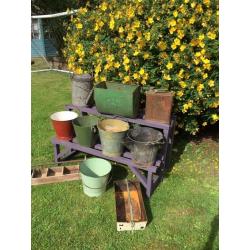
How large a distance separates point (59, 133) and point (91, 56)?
Answer: 148cm

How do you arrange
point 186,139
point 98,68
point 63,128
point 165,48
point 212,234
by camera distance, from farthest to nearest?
point 186,139
point 98,68
point 63,128
point 165,48
point 212,234

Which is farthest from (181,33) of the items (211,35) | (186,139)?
(186,139)

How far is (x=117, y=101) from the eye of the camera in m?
3.76

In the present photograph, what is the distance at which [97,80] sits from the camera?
15.4 feet

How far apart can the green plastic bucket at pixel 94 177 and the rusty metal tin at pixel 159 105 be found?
964 mm

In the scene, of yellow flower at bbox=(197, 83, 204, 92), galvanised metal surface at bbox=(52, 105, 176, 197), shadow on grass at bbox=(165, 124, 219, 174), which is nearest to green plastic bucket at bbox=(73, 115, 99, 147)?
galvanised metal surface at bbox=(52, 105, 176, 197)

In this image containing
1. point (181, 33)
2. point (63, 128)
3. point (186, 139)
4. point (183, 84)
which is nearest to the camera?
point (181, 33)

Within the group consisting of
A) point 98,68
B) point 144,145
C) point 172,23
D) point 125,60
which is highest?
point 172,23

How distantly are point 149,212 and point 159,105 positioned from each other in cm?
141

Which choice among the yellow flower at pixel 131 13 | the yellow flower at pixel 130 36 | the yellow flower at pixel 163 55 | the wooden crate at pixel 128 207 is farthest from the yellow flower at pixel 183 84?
the wooden crate at pixel 128 207

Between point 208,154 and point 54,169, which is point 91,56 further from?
Result: point 208,154

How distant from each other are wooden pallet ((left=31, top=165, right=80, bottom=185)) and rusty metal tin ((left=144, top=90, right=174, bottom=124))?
1.43m

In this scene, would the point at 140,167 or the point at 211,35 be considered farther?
the point at 211,35

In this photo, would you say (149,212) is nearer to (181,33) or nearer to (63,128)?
(63,128)
